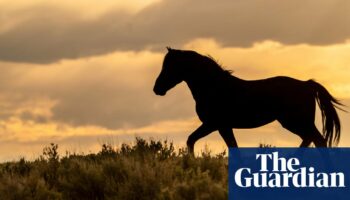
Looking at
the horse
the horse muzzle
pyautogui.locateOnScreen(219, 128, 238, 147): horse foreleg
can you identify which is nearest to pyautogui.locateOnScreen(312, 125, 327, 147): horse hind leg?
the horse

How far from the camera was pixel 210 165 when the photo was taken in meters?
12.6

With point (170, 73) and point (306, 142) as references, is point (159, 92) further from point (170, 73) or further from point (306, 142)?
point (306, 142)

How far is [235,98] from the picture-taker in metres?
14.6

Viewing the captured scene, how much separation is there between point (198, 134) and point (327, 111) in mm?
3070

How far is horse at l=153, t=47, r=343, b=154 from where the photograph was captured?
14.3 m

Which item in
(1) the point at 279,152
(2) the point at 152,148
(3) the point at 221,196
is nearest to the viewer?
(3) the point at 221,196

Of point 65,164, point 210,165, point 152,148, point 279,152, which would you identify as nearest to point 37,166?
point 65,164

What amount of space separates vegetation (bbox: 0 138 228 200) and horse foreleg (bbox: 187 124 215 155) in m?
0.47

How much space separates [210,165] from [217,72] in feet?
8.59

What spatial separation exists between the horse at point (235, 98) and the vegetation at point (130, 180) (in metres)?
0.88

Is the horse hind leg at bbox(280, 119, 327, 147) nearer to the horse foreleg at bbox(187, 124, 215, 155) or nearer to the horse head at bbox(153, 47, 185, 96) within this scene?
the horse foreleg at bbox(187, 124, 215, 155)

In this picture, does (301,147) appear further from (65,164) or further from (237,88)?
(65,164)

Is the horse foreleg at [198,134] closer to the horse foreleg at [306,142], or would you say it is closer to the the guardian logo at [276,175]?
the horse foreleg at [306,142]

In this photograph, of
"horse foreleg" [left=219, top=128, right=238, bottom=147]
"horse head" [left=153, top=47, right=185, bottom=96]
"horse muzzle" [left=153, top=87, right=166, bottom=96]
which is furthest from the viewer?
"horse muzzle" [left=153, top=87, right=166, bottom=96]
